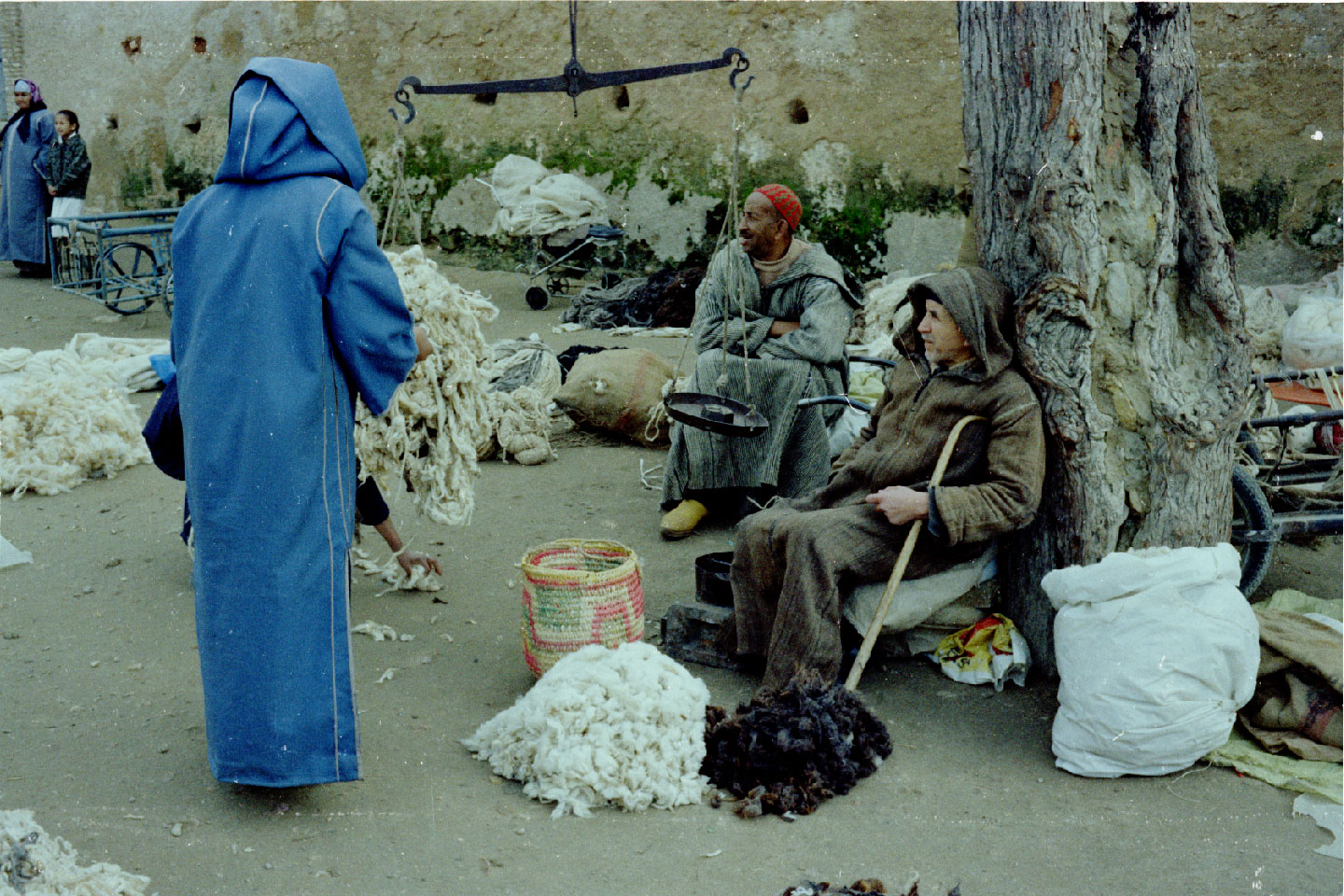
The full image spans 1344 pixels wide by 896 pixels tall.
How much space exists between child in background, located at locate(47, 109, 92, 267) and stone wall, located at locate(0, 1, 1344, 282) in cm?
254

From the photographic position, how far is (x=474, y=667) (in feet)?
12.8

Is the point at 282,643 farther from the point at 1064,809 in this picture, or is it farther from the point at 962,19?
the point at 962,19

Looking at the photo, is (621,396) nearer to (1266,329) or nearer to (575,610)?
(575,610)

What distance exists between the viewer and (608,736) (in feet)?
10.0

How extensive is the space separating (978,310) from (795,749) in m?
1.44

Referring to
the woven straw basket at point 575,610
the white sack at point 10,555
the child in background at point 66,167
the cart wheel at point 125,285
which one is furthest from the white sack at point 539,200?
the woven straw basket at point 575,610

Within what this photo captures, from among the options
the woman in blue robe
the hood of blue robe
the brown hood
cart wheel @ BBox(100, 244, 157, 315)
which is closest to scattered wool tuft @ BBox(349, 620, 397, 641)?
the hood of blue robe

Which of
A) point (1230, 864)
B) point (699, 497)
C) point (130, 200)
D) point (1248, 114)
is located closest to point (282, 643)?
point (1230, 864)

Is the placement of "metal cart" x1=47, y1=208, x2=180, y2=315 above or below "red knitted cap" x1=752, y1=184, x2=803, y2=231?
below

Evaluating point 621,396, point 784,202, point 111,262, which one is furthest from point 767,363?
point 111,262

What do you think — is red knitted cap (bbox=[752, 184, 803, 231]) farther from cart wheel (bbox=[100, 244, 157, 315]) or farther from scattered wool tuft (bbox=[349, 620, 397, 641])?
cart wheel (bbox=[100, 244, 157, 315])

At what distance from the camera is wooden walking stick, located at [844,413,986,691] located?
3.48m

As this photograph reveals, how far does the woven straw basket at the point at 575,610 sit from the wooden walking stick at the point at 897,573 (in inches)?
27.7

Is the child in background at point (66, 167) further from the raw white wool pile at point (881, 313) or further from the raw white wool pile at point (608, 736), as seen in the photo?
the raw white wool pile at point (608, 736)
